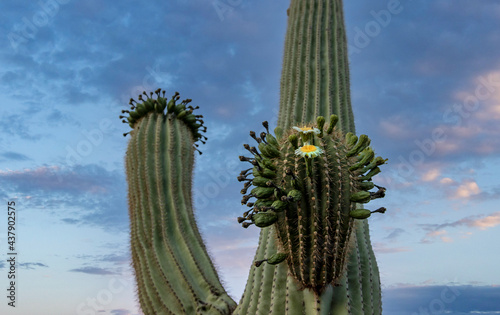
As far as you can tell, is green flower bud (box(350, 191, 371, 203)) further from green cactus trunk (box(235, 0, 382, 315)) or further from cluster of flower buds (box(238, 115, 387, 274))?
green cactus trunk (box(235, 0, 382, 315))

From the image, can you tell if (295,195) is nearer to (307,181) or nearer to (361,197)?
(307,181)

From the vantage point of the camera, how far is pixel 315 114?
15.1ft

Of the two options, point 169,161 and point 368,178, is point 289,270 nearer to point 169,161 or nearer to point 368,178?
point 368,178

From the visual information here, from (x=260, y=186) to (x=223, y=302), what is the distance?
8.02 ft

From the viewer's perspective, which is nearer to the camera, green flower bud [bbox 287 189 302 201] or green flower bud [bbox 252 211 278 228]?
green flower bud [bbox 287 189 302 201]

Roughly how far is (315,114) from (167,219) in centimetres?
A: 242

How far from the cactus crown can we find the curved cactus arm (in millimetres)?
2206

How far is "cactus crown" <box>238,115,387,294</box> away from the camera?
2.93 m

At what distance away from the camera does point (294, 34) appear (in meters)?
5.57

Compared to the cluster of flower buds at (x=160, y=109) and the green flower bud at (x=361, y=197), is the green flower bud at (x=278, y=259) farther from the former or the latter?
the cluster of flower buds at (x=160, y=109)

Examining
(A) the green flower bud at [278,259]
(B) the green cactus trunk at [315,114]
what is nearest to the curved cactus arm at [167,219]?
(B) the green cactus trunk at [315,114]

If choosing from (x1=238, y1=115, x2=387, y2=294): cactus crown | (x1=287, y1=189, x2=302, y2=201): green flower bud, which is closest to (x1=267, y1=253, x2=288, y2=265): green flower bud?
(x1=238, y1=115, x2=387, y2=294): cactus crown

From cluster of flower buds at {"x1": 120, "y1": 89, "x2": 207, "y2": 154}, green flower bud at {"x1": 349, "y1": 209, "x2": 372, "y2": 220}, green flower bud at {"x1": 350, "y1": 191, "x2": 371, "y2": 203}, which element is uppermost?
cluster of flower buds at {"x1": 120, "y1": 89, "x2": 207, "y2": 154}

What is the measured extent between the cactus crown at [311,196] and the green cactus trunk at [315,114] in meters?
0.17
